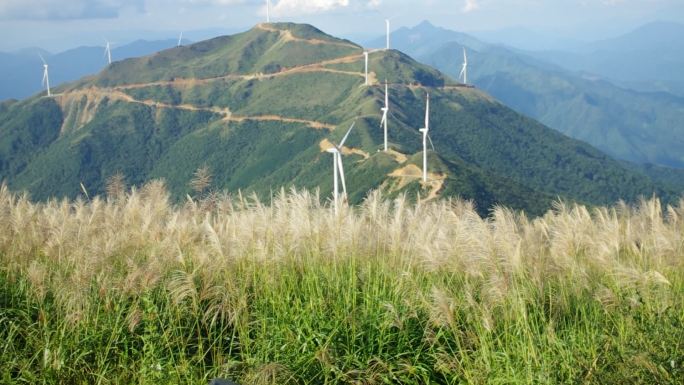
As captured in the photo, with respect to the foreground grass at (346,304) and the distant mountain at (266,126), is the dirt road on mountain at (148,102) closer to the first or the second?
the distant mountain at (266,126)

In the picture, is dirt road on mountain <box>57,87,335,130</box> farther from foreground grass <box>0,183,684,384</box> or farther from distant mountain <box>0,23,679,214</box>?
foreground grass <box>0,183,684,384</box>

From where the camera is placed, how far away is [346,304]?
18.9 ft

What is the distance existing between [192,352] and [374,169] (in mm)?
85672

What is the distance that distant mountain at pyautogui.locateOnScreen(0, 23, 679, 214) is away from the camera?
131 m

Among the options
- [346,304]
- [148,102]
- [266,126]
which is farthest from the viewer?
[148,102]

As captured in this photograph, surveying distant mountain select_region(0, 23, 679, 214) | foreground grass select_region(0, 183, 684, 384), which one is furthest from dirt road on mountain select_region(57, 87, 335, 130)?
foreground grass select_region(0, 183, 684, 384)

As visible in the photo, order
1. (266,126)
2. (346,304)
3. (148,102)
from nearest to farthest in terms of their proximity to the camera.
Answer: (346,304)
(266,126)
(148,102)

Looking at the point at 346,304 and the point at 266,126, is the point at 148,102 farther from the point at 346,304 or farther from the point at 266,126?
the point at 346,304

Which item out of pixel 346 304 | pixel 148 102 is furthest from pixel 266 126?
pixel 346 304

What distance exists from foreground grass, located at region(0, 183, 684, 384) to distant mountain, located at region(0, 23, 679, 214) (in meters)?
97.0

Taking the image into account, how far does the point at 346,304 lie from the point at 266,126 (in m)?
145

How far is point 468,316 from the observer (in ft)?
18.1

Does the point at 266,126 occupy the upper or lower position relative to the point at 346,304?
lower

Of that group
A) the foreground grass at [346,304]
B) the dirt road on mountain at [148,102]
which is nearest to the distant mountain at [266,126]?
the dirt road on mountain at [148,102]
